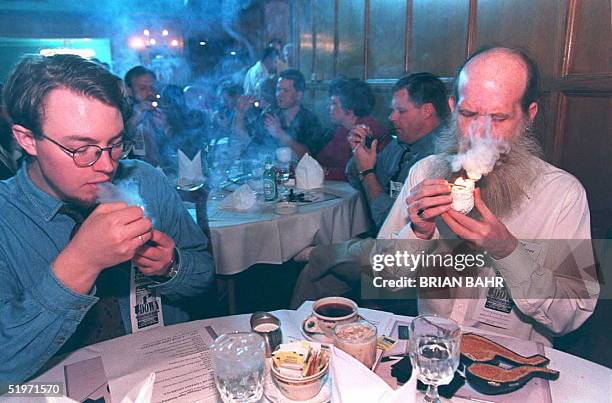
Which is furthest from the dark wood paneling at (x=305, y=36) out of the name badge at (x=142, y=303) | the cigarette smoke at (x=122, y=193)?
the name badge at (x=142, y=303)

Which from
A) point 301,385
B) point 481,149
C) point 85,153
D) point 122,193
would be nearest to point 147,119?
point 122,193

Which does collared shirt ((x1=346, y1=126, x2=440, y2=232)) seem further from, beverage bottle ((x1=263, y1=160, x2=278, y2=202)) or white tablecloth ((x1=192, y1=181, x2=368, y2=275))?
beverage bottle ((x1=263, y1=160, x2=278, y2=202))

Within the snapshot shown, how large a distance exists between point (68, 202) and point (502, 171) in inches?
80.0

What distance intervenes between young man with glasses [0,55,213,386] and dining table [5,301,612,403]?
0.14m

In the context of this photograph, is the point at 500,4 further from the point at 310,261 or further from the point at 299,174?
the point at 310,261

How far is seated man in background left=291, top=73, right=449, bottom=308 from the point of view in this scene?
3604 mm

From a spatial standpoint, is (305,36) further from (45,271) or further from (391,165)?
(45,271)

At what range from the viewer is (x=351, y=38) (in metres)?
7.28

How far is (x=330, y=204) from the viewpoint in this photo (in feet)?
13.0

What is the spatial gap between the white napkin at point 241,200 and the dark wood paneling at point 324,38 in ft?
16.0

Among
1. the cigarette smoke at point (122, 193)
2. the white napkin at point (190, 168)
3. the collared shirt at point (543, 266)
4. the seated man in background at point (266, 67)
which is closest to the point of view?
the cigarette smoke at point (122, 193)

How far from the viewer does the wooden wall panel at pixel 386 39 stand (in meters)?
6.02

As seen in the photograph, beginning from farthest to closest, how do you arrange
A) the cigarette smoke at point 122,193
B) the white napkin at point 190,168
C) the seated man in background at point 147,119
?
the seated man in background at point 147,119, the white napkin at point 190,168, the cigarette smoke at point 122,193

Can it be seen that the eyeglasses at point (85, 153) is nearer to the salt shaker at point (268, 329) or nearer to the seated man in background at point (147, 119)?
the salt shaker at point (268, 329)
